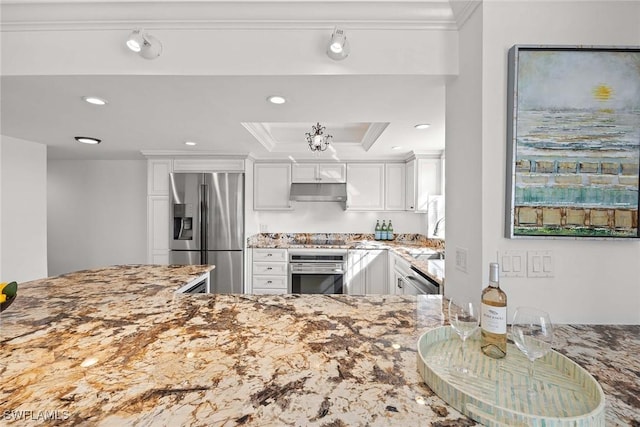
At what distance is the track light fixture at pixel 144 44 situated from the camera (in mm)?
1354

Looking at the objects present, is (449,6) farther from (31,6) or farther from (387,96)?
(31,6)

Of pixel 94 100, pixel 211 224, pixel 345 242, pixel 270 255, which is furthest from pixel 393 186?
pixel 94 100

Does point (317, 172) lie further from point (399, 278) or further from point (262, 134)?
point (399, 278)

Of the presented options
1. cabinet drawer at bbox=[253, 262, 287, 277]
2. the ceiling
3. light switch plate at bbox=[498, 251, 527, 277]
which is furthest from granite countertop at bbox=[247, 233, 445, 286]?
light switch plate at bbox=[498, 251, 527, 277]

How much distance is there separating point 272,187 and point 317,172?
71cm

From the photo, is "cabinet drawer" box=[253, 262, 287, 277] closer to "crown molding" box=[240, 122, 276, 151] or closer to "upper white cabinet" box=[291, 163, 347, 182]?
"upper white cabinet" box=[291, 163, 347, 182]

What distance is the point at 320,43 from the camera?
145 cm

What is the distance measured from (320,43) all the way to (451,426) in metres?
1.61

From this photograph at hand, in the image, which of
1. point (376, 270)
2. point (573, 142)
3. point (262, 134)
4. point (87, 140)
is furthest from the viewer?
point (376, 270)

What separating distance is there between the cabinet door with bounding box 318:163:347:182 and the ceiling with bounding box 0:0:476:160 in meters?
1.29

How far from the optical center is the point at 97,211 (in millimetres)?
4492

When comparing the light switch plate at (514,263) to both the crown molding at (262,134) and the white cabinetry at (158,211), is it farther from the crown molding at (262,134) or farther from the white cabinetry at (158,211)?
the white cabinetry at (158,211)

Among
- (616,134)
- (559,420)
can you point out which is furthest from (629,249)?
(559,420)

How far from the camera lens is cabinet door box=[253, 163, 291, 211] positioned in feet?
13.6
